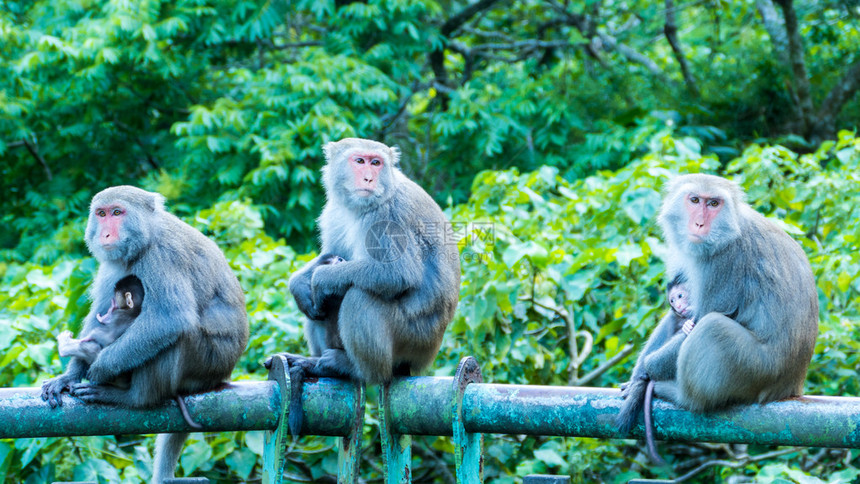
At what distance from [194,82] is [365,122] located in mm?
2750

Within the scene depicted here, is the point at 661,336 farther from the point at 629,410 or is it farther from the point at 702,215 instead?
the point at 629,410

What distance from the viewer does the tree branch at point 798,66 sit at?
28.8 ft

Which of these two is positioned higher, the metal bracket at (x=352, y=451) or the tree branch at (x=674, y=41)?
the tree branch at (x=674, y=41)

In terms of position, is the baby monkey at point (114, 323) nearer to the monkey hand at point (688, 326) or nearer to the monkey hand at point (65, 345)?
the monkey hand at point (65, 345)

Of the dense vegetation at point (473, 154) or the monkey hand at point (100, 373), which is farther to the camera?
the dense vegetation at point (473, 154)

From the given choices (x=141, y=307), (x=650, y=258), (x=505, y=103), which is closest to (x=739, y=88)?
(x=505, y=103)

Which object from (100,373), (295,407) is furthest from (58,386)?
(295,407)

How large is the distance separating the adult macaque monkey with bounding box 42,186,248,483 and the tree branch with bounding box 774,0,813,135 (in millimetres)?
7047

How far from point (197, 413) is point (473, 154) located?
649 centimetres

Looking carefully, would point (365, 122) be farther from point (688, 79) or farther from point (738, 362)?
point (738, 362)

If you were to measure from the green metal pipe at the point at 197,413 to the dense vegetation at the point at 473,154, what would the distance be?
129 cm

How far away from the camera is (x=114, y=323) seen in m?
3.62

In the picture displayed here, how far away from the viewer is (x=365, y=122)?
27.2 ft

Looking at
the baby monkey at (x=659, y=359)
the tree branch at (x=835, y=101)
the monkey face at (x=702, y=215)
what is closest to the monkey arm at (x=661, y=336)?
the baby monkey at (x=659, y=359)
